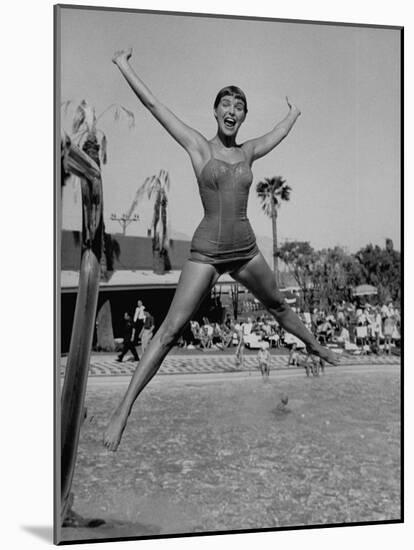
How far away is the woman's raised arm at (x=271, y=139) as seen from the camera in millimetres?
9344

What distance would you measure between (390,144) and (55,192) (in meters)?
2.33

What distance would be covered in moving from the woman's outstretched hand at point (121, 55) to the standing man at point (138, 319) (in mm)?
1499

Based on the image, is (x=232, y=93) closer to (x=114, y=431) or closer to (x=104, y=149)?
(x=104, y=149)

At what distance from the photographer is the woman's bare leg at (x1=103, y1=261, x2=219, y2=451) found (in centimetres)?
908

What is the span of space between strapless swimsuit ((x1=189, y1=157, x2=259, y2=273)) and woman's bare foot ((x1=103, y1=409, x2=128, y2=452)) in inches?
43.0

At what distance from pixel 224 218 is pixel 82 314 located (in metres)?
1.09

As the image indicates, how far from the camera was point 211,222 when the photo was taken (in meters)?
9.20

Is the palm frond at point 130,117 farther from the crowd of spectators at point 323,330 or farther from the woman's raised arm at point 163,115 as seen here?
the crowd of spectators at point 323,330

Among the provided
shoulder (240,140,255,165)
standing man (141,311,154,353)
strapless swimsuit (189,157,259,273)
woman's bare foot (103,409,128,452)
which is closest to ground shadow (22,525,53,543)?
woman's bare foot (103,409,128,452)

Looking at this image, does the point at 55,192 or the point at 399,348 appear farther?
the point at 399,348

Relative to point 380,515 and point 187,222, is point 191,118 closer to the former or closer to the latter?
point 187,222

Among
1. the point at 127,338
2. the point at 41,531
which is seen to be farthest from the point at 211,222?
the point at 41,531

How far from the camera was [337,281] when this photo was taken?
9617mm

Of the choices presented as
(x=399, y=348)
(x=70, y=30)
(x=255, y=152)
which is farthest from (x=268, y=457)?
(x=70, y=30)
